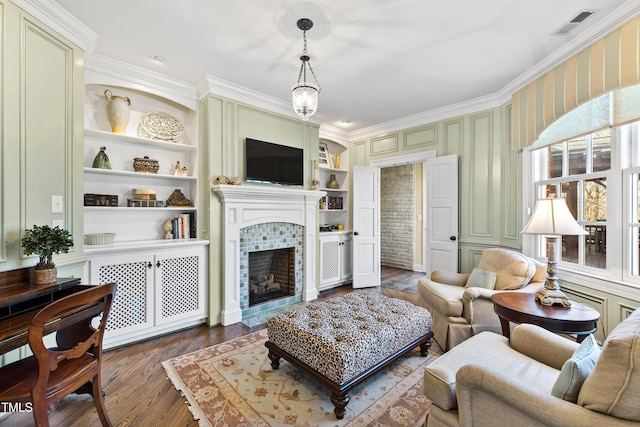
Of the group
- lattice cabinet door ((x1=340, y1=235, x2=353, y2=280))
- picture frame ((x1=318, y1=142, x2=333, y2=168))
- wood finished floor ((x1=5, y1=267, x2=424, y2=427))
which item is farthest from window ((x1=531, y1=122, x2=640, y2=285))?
wood finished floor ((x1=5, y1=267, x2=424, y2=427))

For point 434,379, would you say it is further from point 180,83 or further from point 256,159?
point 180,83

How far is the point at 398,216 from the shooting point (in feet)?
20.9

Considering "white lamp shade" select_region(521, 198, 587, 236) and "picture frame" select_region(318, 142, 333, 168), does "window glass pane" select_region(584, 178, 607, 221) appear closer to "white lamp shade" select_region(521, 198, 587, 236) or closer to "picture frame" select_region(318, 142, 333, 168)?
"white lamp shade" select_region(521, 198, 587, 236)

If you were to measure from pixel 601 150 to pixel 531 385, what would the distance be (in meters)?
2.40

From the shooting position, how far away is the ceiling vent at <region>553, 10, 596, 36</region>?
2.05 meters

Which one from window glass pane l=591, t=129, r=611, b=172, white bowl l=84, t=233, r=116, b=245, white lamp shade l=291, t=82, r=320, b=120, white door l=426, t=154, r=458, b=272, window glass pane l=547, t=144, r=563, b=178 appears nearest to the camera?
white lamp shade l=291, t=82, r=320, b=120

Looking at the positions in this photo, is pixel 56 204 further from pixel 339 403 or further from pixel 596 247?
pixel 596 247

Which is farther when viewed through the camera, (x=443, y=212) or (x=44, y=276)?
(x=443, y=212)

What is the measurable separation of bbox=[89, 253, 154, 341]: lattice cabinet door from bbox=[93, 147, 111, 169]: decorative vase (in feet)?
2.97

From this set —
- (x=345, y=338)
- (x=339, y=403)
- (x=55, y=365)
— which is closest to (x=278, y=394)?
(x=339, y=403)

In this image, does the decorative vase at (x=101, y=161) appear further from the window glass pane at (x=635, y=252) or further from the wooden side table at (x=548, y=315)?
the window glass pane at (x=635, y=252)

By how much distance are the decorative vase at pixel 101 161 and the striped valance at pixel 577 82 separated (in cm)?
423

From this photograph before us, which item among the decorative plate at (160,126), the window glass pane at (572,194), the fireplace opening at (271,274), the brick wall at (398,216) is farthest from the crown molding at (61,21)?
the brick wall at (398,216)

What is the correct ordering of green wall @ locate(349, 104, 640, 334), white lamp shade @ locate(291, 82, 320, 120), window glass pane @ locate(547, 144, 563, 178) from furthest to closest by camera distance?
green wall @ locate(349, 104, 640, 334), window glass pane @ locate(547, 144, 563, 178), white lamp shade @ locate(291, 82, 320, 120)
